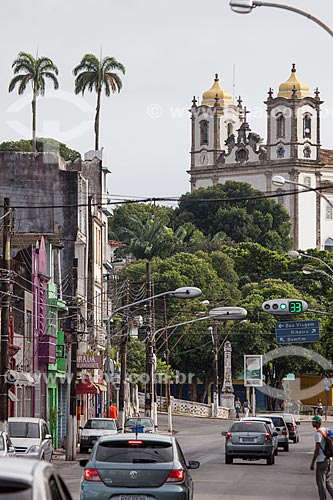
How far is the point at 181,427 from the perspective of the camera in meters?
89.6

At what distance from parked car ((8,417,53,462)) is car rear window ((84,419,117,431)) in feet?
47.9

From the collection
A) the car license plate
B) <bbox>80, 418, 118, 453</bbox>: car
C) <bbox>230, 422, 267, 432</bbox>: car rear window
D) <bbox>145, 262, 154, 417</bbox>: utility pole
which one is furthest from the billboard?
the car license plate

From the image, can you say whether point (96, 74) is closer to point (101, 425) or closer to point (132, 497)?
point (101, 425)

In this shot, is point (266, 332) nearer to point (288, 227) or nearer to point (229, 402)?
point (229, 402)

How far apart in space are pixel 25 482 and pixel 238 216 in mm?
161517

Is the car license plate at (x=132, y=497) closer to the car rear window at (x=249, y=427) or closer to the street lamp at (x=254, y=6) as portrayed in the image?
the street lamp at (x=254, y=6)

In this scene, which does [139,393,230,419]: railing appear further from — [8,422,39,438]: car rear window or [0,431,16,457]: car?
[0,431,16,457]: car

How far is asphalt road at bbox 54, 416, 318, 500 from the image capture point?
2933cm

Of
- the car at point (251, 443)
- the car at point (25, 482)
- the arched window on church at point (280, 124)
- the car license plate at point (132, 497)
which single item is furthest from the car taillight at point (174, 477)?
the arched window on church at point (280, 124)

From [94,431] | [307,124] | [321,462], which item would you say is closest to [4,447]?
[321,462]

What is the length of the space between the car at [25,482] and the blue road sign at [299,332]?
6457 centimetres

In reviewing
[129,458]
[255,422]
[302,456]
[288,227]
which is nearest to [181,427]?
[302,456]

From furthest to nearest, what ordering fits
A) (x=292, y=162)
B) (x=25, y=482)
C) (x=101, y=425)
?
(x=292, y=162) < (x=101, y=425) < (x=25, y=482)

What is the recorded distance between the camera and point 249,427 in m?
43.8
